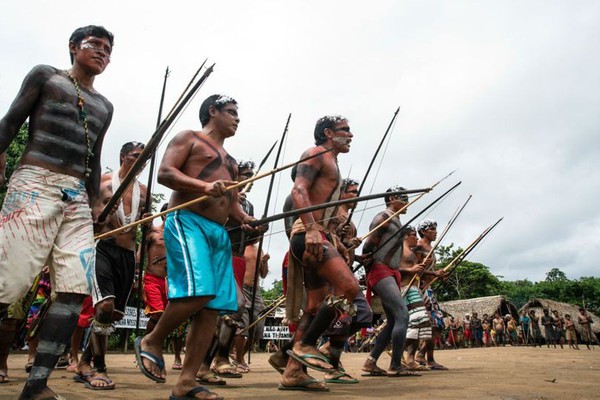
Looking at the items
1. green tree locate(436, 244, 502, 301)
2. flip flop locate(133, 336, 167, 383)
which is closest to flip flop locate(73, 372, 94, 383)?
flip flop locate(133, 336, 167, 383)

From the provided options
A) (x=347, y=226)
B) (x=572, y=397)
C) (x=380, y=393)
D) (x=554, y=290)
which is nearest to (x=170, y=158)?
(x=380, y=393)

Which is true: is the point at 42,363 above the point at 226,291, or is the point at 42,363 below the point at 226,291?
below

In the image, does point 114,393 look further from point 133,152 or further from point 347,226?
point 347,226

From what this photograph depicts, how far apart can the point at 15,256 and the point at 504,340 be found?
31.9m

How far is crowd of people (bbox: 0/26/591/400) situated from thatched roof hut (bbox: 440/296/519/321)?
33313 millimetres

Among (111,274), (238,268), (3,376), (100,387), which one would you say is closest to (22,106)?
(111,274)

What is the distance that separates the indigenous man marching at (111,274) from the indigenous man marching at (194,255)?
45.8 inches

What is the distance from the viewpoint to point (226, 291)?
3.69 metres

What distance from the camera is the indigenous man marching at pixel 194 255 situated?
344cm

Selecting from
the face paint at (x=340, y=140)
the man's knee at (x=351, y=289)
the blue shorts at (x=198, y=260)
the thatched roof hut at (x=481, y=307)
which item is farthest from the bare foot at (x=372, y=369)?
the thatched roof hut at (x=481, y=307)

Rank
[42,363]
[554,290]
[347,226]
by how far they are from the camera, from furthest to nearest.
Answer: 1. [554,290]
2. [347,226]
3. [42,363]

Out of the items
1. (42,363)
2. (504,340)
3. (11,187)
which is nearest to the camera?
(42,363)

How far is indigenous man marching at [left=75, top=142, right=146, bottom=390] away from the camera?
4.86m

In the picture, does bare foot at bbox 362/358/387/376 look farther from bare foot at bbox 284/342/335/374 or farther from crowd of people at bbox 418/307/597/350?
crowd of people at bbox 418/307/597/350
